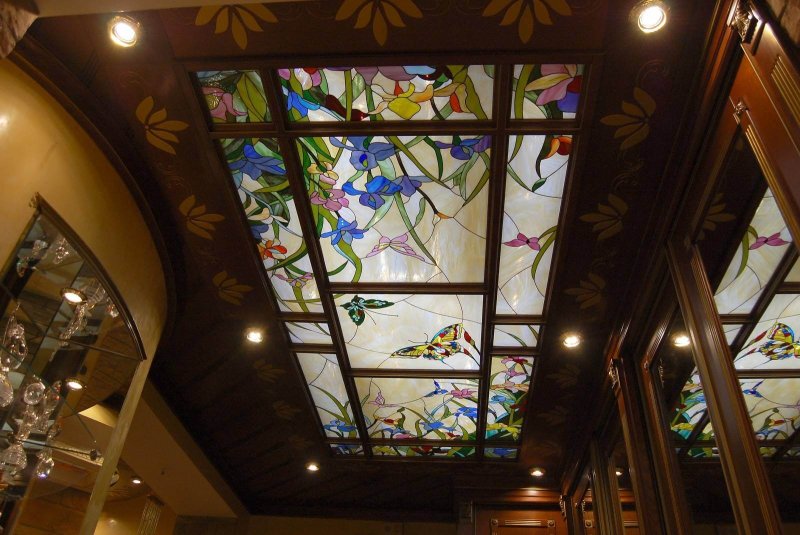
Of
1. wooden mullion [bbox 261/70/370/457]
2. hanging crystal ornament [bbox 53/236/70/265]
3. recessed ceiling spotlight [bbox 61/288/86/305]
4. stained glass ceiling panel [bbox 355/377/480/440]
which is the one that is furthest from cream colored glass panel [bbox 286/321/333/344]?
hanging crystal ornament [bbox 53/236/70/265]

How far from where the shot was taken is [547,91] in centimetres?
275

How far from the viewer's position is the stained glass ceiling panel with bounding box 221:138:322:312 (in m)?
3.11

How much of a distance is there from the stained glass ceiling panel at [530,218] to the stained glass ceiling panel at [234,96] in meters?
1.14

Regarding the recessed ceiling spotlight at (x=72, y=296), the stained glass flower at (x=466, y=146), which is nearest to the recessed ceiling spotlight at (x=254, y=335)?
the recessed ceiling spotlight at (x=72, y=296)

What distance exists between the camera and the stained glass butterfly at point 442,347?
421 cm

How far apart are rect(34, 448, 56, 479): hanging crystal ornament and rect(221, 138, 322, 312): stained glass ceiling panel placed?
142cm

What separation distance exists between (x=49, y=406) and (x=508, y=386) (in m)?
3.04

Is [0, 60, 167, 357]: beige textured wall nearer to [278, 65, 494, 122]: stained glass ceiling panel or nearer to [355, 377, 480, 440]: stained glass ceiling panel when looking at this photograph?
[278, 65, 494, 122]: stained glass ceiling panel

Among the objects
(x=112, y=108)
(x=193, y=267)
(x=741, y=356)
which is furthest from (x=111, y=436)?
(x=741, y=356)

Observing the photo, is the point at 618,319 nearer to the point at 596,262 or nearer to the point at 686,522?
the point at 596,262

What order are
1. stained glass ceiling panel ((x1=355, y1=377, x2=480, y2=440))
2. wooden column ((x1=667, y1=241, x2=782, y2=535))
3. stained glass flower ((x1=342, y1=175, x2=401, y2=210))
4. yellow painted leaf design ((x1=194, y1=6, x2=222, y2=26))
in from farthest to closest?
1. stained glass ceiling panel ((x1=355, y1=377, x2=480, y2=440))
2. stained glass flower ((x1=342, y1=175, x2=401, y2=210))
3. yellow painted leaf design ((x1=194, y1=6, x2=222, y2=26))
4. wooden column ((x1=667, y1=241, x2=782, y2=535))

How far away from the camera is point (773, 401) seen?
2.07 metres

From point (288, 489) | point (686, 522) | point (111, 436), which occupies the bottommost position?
point (686, 522)

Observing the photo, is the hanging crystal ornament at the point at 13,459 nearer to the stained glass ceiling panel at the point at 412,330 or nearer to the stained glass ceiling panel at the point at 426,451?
the stained glass ceiling panel at the point at 412,330
